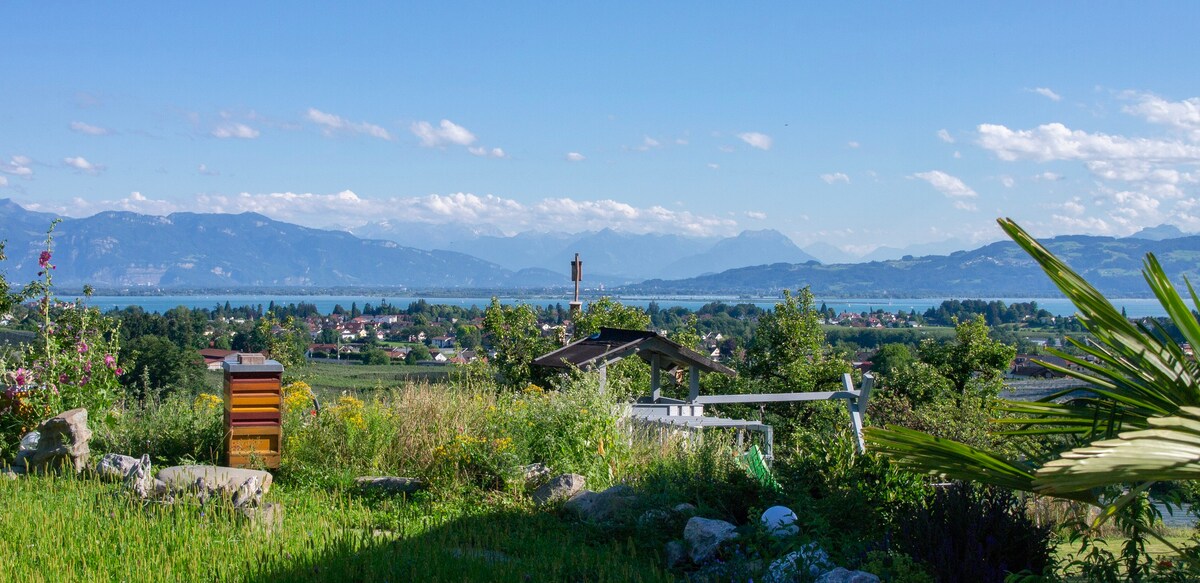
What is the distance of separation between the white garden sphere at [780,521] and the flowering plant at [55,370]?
632 cm

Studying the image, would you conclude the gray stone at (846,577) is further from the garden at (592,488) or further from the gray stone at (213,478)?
the gray stone at (213,478)

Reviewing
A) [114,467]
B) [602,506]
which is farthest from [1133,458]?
[114,467]

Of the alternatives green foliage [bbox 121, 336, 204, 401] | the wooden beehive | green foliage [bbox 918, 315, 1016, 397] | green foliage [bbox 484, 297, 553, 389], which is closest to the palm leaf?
the wooden beehive

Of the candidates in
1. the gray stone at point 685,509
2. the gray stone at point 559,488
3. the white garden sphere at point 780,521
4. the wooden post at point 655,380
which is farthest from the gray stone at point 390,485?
the wooden post at point 655,380

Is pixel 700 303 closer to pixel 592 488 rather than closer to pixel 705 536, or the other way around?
pixel 592 488

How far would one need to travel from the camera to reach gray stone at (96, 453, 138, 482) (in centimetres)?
743

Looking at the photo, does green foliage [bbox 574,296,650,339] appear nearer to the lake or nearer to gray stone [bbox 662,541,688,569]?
gray stone [bbox 662,541,688,569]

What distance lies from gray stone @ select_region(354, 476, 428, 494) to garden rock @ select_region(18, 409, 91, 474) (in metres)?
2.30

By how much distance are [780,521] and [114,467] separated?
5174mm

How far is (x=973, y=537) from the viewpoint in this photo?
4730 mm

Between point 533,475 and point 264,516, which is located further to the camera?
point 533,475

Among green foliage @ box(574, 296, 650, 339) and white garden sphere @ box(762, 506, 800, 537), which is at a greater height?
green foliage @ box(574, 296, 650, 339)

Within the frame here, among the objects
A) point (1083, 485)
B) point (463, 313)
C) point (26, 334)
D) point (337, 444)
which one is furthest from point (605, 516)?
point (463, 313)

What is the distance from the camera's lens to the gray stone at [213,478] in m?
6.38
